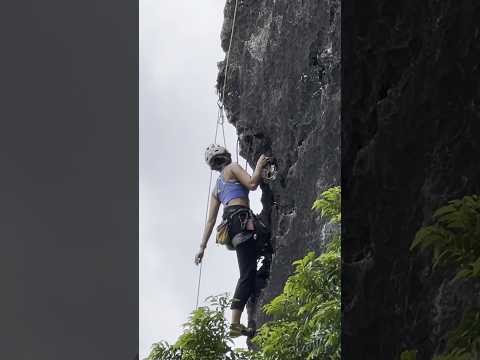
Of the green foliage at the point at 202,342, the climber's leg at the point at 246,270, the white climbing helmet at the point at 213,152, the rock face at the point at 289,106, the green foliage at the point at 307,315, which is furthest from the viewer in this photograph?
the white climbing helmet at the point at 213,152

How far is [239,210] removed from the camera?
13.2 ft

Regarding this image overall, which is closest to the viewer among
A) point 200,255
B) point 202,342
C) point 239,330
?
point 202,342

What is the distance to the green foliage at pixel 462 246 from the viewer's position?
5.09 feet

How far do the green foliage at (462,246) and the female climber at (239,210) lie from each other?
240 cm

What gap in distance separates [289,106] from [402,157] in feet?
7.31

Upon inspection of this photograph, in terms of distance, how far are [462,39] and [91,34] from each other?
104 centimetres

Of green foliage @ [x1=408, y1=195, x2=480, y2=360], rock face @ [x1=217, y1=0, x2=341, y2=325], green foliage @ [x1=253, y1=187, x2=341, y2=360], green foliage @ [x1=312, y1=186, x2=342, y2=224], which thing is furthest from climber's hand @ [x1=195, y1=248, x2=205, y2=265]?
green foliage @ [x1=408, y1=195, x2=480, y2=360]

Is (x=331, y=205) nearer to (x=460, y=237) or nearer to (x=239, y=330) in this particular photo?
(x=239, y=330)

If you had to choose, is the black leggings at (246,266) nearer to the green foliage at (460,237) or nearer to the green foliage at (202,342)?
the green foliage at (202,342)

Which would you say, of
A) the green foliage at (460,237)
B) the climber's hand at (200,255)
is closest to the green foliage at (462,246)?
the green foliage at (460,237)

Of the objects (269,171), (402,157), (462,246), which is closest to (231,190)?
(269,171)

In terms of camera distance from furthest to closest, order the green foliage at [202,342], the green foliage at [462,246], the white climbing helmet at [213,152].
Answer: the white climbing helmet at [213,152] < the green foliage at [202,342] < the green foliage at [462,246]

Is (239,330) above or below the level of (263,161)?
below

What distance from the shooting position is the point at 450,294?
1687mm
